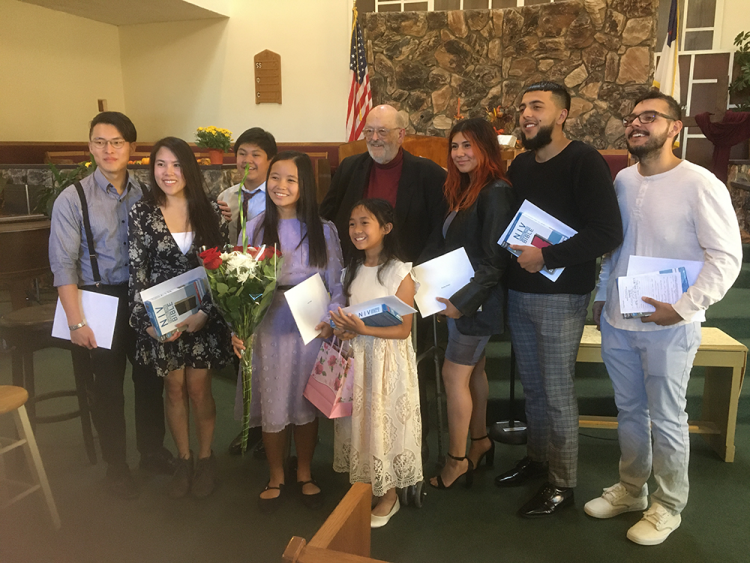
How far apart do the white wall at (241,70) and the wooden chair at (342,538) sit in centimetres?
782

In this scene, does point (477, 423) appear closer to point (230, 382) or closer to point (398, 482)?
point (398, 482)

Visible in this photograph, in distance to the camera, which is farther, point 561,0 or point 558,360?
point 561,0

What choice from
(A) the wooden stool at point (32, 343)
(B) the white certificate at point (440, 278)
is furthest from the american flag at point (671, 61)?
(A) the wooden stool at point (32, 343)

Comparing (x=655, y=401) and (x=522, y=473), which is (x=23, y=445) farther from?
(x=655, y=401)

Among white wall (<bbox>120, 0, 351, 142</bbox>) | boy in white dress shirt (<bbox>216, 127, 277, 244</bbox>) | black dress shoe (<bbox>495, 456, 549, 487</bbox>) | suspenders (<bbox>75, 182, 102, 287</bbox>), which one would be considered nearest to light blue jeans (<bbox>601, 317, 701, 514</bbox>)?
black dress shoe (<bbox>495, 456, 549, 487</bbox>)

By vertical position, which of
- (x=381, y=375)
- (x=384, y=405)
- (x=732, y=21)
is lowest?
(x=384, y=405)

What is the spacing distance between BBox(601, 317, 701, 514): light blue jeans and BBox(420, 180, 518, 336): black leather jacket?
17.3 inches

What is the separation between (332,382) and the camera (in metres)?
2.06

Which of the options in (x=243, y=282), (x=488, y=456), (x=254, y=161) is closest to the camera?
(x=243, y=282)

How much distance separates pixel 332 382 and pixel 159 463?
3.42 feet

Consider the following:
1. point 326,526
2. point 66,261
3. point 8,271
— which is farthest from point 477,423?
point 8,271

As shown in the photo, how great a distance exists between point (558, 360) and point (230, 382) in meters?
2.32

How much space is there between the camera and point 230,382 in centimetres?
369

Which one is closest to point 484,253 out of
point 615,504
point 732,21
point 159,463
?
point 615,504
